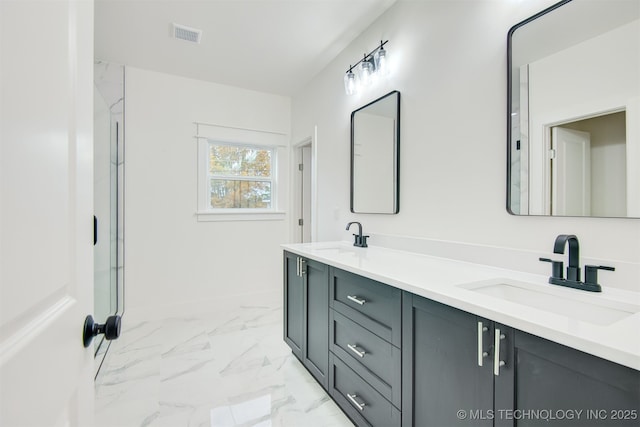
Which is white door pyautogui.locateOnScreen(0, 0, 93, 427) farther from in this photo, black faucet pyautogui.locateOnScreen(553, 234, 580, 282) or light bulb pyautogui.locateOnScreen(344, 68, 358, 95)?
light bulb pyautogui.locateOnScreen(344, 68, 358, 95)

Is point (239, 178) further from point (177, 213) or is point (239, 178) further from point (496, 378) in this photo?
point (496, 378)

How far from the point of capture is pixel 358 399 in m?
1.55

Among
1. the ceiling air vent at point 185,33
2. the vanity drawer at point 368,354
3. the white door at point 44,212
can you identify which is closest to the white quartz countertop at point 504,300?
the vanity drawer at point 368,354

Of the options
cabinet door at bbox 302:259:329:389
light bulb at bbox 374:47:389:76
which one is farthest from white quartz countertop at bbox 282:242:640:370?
light bulb at bbox 374:47:389:76

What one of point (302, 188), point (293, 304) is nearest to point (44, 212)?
point (293, 304)

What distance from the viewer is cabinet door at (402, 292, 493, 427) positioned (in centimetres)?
96

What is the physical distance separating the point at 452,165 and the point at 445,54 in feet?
2.14

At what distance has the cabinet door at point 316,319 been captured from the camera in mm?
1859

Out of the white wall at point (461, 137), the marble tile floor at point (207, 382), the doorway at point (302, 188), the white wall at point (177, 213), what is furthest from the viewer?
the doorway at point (302, 188)

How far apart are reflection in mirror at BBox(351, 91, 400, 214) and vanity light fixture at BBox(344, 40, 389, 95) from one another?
7.2 inches

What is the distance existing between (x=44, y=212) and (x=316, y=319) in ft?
5.69

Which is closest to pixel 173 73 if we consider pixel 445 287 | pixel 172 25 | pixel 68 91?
pixel 172 25

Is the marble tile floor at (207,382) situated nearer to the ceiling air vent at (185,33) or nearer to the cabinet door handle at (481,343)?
the cabinet door handle at (481,343)

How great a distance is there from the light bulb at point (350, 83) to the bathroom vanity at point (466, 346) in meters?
1.41
